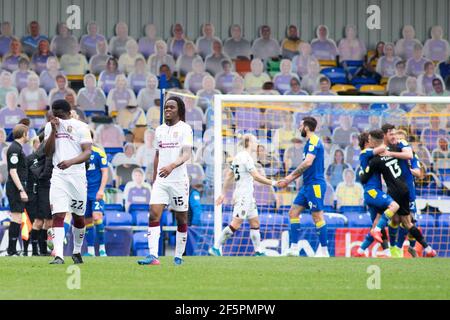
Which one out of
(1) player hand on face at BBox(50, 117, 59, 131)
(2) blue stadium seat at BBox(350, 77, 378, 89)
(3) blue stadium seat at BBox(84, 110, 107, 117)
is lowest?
(1) player hand on face at BBox(50, 117, 59, 131)

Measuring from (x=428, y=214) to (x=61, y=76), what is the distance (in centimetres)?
895

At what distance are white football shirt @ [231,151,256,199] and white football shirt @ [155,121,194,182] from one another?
4525mm

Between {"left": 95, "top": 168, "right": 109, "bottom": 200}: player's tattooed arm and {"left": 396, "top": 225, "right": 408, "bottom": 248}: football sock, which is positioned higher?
{"left": 95, "top": 168, "right": 109, "bottom": 200}: player's tattooed arm

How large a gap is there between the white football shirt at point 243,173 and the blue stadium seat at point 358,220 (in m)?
3.51

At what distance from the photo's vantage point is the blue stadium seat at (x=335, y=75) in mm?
27566

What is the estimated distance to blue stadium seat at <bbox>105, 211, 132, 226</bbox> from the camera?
856 inches

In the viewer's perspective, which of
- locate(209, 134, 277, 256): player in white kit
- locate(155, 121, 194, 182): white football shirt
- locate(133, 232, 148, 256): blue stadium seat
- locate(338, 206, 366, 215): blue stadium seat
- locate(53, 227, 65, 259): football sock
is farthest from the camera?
locate(338, 206, 366, 215): blue stadium seat

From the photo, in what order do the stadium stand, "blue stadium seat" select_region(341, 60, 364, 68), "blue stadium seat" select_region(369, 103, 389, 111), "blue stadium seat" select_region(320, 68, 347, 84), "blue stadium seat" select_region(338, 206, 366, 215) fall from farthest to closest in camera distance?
1. "blue stadium seat" select_region(341, 60, 364, 68)
2. "blue stadium seat" select_region(320, 68, 347, 84)
3. "blue stadium seat" select_region(369, 103, 389, 111)
4. "blue stadium seat" select_region(338, 206, 366, 215)
5. the stadium stand

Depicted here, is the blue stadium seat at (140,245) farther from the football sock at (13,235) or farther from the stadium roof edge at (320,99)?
the stadium roof edge at (320,99)

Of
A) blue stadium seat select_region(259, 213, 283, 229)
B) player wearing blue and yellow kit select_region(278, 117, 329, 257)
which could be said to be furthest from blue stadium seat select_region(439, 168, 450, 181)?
player wearing blue and yellow kit select_region(278, 117, 329, 257)

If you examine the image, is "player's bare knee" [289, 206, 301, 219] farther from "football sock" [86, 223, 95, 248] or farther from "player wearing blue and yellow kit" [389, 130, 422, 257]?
"football sock" [86, 223, 95, 248]

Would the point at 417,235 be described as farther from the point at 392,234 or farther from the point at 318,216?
the point at 318,216

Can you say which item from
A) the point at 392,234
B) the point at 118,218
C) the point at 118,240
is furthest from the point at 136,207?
the point at 392,234

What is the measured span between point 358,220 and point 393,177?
3.54m
